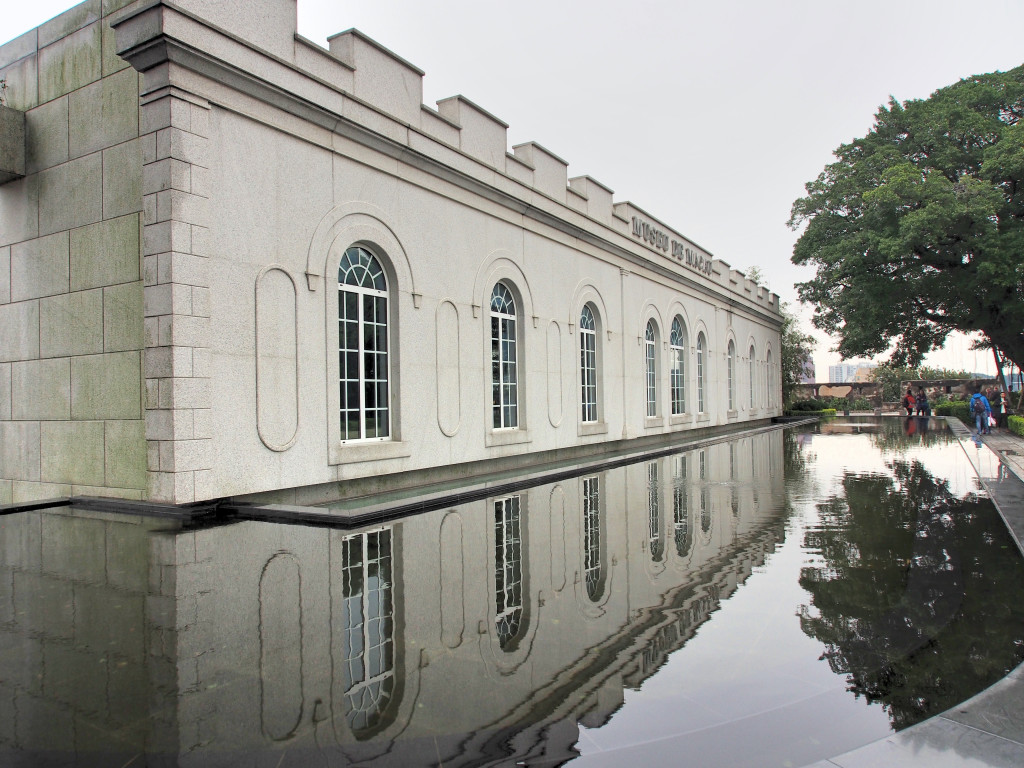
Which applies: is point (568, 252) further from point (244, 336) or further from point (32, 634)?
A: point (32, 634)

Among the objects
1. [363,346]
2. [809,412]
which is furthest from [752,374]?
[363,346]

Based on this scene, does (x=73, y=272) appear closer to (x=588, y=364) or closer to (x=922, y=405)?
(x=588, y=364)

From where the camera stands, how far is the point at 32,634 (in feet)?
14.2

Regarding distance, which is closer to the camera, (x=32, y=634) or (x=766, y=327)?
(x=32, y=634)

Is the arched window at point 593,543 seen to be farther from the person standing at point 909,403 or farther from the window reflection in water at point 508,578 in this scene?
the person standing at point 909,403

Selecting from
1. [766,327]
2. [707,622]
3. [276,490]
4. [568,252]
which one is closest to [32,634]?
[707,622]

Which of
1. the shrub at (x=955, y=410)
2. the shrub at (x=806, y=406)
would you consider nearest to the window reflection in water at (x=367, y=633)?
the shrub at (x=955, y=410)

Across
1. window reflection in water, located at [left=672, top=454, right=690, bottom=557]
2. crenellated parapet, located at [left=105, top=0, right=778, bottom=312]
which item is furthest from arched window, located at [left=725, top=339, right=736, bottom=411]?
window reflection in water, located at [left=672, top=454, right=690, bottom=557]

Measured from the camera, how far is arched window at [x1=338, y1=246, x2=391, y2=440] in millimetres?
10570

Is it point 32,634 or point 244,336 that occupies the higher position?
point 244,336

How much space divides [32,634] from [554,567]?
3.64 m

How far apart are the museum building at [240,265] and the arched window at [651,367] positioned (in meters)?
8.60

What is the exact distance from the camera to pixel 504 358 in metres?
14.6

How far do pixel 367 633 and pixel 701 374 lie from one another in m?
24.4
